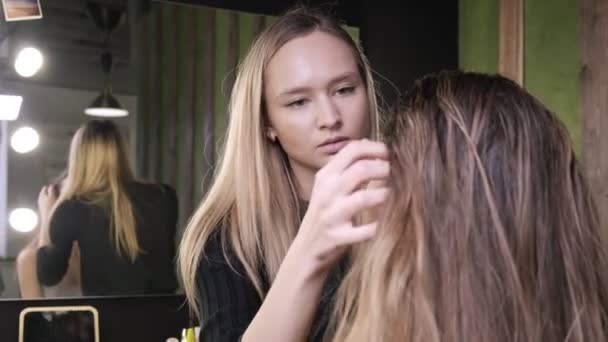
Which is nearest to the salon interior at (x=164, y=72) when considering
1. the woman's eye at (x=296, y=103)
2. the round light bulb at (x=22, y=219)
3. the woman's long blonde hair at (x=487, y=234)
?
the round light bulb at (x=22, y=219)

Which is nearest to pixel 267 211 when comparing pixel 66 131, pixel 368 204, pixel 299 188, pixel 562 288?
pixel 299 188

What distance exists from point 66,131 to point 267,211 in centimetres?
133

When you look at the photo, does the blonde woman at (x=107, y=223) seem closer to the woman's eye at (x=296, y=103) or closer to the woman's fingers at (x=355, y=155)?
the woman's eye at (x=296, y=103)

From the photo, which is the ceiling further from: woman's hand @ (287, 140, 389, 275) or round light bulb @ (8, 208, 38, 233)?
woman's hand @ (287, 140, 389, 275)

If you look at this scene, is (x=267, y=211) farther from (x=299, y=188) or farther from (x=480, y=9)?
(x=480, y=9)

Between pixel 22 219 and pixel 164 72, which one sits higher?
pixel 164 72

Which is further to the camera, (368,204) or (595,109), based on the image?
(595,109)

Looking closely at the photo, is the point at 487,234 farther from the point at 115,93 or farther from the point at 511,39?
the point at 115,93

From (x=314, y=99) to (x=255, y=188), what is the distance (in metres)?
0.17

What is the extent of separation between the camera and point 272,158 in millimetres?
1126

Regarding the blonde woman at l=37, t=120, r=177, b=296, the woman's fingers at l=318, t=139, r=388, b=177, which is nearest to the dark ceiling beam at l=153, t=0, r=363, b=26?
the blonde woman at l=37, t=120, r=177, b=296

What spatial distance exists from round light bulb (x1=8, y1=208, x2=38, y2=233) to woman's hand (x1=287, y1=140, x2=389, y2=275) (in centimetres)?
163

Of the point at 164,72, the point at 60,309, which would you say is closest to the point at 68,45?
the point at 164,72

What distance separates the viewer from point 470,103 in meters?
0.70
